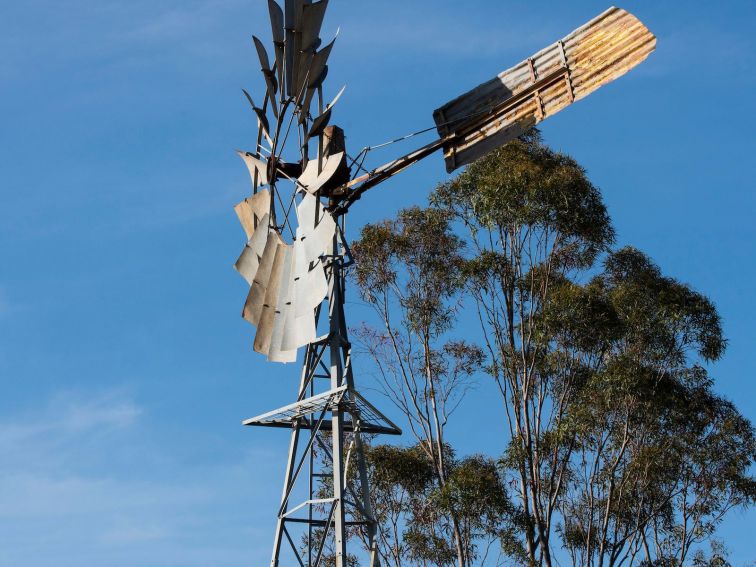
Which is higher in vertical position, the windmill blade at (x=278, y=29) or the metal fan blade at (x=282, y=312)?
the windmill blade at (x=278, y=29)

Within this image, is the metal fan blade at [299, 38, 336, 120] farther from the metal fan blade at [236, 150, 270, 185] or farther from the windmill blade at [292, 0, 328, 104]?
the metal fan blade at [236, 150, 270, 185]

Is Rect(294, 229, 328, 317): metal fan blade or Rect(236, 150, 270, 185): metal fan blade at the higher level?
Rect(236, 150, 270, 185): metal fan blade

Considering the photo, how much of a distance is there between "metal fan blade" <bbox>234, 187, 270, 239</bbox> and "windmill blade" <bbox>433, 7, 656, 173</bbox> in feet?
6.93

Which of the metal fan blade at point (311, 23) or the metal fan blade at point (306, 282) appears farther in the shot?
the metal fan blade at point (311, 23)

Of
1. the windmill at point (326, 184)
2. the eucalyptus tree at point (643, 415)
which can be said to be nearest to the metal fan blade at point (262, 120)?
the windmill at point (326, 184)

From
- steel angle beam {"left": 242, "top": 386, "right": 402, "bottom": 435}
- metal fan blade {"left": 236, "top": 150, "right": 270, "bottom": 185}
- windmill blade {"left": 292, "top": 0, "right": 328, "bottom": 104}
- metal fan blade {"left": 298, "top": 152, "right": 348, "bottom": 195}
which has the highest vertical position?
windmill blade {"left": 292, "top": 0, "right": 328, "bottom": 104}

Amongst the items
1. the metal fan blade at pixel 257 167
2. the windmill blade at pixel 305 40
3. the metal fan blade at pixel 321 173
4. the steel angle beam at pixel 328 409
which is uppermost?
the windmill blade at pixel 305 40

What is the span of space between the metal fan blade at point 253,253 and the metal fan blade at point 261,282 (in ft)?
0.41

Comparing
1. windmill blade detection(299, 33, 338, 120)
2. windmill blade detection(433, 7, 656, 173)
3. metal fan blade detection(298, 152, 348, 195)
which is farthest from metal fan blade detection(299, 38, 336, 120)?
windmill blade detection(433, 7, 656, 173)

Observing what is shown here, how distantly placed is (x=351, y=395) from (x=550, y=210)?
10.1 meters

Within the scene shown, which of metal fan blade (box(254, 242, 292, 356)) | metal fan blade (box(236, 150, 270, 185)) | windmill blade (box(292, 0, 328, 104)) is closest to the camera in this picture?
metal fan blade (box(254, 242, 292, 356))

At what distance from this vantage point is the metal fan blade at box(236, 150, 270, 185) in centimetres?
1416

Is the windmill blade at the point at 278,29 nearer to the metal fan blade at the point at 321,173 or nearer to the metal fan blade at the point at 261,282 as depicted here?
the metal fan blade at the point at 321,173

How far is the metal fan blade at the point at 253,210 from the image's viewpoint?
13.9 meters
